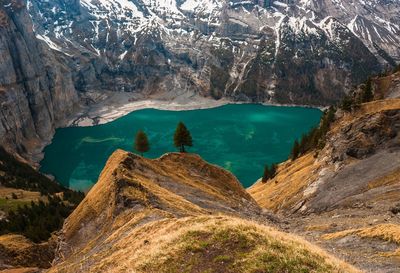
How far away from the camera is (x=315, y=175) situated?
80.8m

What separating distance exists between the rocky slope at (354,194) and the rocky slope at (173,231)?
8.11m

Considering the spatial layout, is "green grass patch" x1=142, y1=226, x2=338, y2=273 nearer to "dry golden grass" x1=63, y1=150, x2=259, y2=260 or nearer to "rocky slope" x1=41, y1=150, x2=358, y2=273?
"rocky slope" x1=41, y1=150, x2=358, y2=273

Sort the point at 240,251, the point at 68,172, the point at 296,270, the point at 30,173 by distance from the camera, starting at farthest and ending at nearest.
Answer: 1. the point at 68,172
2. the point at 30,173
3. the point at 240,251
4. the point at 296,270

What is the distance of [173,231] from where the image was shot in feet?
94.9

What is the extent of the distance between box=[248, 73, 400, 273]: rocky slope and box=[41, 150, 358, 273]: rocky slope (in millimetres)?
8112

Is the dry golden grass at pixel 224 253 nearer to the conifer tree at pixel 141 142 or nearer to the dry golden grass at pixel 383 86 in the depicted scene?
the conifer tree at pixel 141 142

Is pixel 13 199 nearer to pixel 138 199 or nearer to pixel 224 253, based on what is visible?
pixel 138 199

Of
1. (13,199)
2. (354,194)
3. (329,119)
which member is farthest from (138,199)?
(329,119)

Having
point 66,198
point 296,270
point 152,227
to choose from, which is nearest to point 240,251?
point 296,270

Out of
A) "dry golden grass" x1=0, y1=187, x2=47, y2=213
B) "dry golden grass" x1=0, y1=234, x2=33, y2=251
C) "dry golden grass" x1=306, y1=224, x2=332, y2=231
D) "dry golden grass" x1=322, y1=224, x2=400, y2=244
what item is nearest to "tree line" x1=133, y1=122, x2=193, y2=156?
"dry golden grass" x1=0, y1=187, x2=47, y2=213

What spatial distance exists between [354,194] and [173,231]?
4527 centimetres

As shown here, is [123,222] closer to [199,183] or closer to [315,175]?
[199,183]

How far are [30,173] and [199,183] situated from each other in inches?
4451

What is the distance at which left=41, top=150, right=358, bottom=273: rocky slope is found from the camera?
2119 cm
